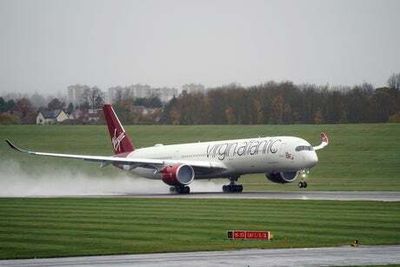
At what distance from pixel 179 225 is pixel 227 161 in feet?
127

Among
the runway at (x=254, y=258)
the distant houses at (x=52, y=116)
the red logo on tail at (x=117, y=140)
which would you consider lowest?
the runway at (x=254, y=258)

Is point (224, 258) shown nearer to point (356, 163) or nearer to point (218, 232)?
point (218, 232)

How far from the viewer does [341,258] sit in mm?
31922

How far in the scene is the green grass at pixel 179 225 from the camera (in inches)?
1454

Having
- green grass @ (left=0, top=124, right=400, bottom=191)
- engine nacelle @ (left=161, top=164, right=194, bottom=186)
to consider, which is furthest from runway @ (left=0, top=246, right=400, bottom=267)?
green grass @ (left=0, top=124, right=400, bottom=191)

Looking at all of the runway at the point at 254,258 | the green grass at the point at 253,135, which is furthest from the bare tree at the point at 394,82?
the runway at the point at 254,258

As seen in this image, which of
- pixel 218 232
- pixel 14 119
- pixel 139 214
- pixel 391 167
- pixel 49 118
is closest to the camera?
pixel 218 232

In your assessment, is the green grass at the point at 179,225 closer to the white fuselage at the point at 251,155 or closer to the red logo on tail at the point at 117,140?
the white fuselage at the point at 251,155

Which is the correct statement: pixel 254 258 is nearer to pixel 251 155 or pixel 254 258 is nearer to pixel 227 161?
pixel 251 155

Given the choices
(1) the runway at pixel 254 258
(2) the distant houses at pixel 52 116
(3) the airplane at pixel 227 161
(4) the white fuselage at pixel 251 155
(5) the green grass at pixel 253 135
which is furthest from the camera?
(2) the distant houses at pixel 52 116

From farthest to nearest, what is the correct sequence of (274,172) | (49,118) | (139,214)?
→ (49,118)
(274,172)
(139,214)

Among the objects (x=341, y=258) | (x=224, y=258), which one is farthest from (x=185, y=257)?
(x=341, y=258)

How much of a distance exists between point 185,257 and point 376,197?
114 ft

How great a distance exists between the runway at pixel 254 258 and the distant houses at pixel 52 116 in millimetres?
153489
